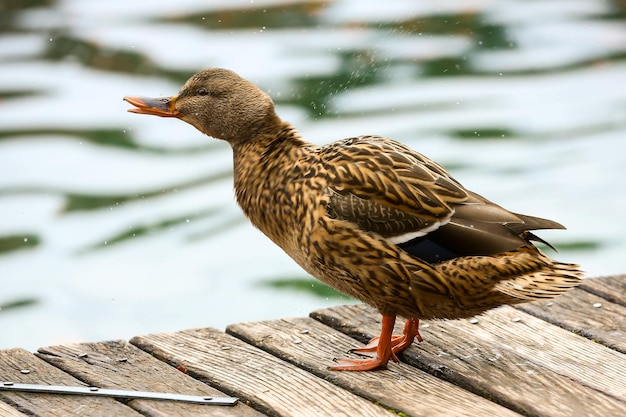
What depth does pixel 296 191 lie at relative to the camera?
3510 millimetres

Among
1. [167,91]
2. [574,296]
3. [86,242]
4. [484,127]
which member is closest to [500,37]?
[484,127]

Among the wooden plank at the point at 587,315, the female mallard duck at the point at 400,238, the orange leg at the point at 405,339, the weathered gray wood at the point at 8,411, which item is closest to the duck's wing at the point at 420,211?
the female mallard duck at the point at 400,238

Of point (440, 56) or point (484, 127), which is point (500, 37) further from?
point (484, 127)

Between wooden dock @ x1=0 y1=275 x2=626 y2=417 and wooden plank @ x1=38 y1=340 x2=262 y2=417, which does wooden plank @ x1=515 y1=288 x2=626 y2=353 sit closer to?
wooden dock @ x1=0 y1=275 x2=626 y2=417

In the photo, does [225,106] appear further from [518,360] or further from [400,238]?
[518,360]

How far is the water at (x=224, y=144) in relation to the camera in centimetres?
704

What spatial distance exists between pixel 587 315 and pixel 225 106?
4.12 feet

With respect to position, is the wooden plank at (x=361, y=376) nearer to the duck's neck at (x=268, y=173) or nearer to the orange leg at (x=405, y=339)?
the orange leg at (x=405, y=339)

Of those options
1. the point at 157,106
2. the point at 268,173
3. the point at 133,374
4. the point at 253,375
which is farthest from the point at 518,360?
the point at 157,106

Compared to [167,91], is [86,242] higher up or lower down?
lower down

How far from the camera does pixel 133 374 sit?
3.41 m

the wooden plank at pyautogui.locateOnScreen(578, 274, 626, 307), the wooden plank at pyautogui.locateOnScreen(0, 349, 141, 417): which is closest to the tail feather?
the wooden plank at pyautogui.locateOnScreen(578, 274, 626, 307)

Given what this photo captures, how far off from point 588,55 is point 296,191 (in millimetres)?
8057

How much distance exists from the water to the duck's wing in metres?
3.22
